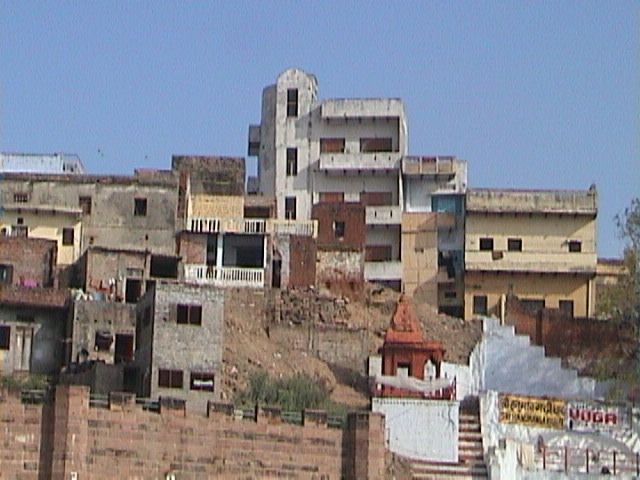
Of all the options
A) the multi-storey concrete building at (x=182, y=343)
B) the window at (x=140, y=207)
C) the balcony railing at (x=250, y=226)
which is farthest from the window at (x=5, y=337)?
the balcony railing at (x=250, y=226)

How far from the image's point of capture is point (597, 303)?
196 feet

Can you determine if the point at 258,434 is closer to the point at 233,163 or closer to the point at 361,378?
the point at 361,378

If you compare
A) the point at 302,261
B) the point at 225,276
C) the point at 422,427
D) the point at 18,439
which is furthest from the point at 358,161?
the point at 18,439

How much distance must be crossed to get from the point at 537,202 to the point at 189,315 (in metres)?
16.7

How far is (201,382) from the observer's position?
49031 millimetres

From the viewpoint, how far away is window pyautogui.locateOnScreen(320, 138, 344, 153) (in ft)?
216

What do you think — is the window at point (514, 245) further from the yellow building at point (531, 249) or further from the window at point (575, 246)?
the window at point (575, 246)

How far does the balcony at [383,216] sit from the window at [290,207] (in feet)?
9.08

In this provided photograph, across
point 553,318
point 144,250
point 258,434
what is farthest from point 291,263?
point 258,434

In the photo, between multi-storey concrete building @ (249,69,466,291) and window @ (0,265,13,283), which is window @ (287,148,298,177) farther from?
window @ (0,265,13,283)

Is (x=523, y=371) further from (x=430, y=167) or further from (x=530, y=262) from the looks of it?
(x=430, y=167)

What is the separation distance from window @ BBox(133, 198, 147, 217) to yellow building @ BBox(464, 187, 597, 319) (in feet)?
34.3

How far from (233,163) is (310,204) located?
3053 mm

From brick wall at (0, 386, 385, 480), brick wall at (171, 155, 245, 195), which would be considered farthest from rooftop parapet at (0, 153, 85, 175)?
brick wall at (0, 386, 385, 480)
